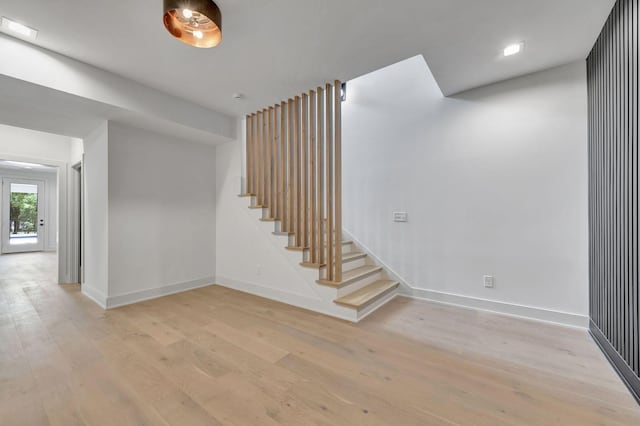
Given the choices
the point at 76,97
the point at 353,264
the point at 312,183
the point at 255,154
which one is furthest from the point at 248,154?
the point at 353,264

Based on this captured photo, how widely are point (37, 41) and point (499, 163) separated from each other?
4.66 meters

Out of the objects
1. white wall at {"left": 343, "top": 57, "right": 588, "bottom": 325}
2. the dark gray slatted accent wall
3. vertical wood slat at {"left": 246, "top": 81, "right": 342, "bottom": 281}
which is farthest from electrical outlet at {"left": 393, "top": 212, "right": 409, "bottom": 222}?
the dark gray slatted accent wall

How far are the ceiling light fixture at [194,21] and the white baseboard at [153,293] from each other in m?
3.06

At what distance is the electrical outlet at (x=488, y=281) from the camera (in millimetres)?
2988

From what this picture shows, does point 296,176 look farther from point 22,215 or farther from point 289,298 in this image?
point 22,215

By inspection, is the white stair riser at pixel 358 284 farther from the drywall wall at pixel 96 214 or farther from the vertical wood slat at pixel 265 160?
the drywall wall at pixel 96 214

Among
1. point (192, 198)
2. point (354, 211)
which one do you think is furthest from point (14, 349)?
point (354, 211)

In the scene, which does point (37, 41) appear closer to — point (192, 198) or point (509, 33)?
point (192, 198)

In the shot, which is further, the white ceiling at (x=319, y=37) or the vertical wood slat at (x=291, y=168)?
the vertical wood slat at (x=291, y=168)

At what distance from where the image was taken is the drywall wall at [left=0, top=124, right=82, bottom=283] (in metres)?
4.32

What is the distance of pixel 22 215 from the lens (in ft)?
25.7

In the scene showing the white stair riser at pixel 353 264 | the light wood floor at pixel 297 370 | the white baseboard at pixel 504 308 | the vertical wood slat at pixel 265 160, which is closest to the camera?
the light wood floor at pixel 297 370

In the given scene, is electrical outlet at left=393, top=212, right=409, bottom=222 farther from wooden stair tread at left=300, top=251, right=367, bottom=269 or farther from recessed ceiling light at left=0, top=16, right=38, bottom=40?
recessed ceiling light at left=0, top=16, right=38, bottom=40

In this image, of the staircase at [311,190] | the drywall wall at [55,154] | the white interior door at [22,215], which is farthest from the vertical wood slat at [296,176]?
the white interior door at [22,215]
